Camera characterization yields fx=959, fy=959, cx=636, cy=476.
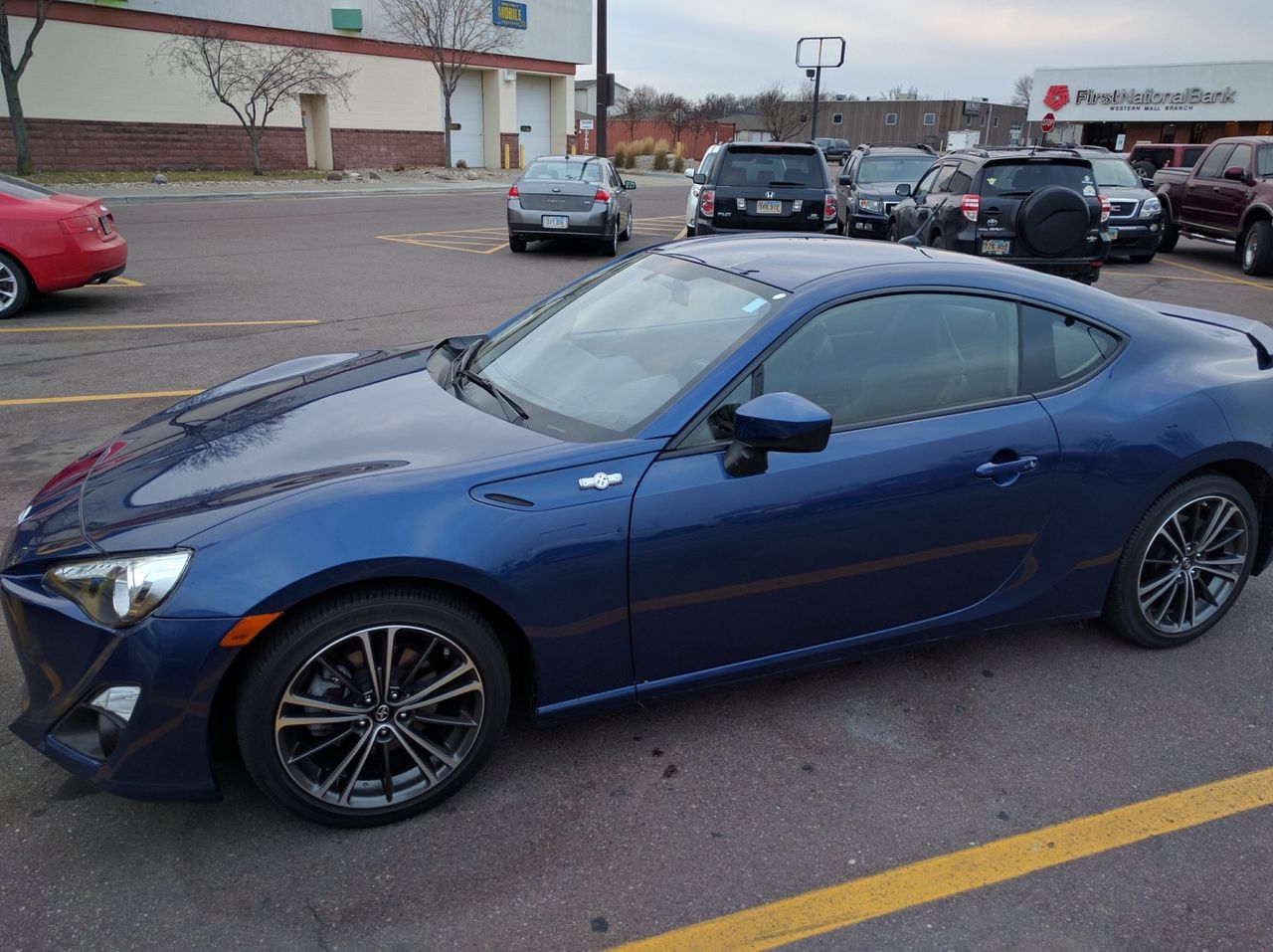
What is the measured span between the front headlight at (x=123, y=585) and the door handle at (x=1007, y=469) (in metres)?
2.39

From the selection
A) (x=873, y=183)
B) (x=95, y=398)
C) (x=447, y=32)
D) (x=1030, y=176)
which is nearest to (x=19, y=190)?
(x=95, y=398)

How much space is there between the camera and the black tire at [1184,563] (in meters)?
3.58

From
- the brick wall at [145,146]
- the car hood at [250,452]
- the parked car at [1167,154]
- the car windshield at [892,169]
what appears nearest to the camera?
the car hood at [250,452]

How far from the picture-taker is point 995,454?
3.15 meters

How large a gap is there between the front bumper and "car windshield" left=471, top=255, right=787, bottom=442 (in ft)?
3.86

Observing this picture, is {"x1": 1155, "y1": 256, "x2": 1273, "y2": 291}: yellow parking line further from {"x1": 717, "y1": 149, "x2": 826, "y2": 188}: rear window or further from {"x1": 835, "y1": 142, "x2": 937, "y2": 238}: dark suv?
{"x1": 717, "y1": 149, "x2": 826, "y2": 188}: rear window

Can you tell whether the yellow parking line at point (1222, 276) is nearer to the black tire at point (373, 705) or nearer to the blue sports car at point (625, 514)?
the blue sports car at point (625, 514)

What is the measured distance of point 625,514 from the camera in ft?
8.93

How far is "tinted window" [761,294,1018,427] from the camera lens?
3072mm

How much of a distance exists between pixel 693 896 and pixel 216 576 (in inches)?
57.6

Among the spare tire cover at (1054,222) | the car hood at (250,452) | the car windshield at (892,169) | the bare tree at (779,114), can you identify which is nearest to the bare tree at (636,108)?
the bare tree at (779,114)

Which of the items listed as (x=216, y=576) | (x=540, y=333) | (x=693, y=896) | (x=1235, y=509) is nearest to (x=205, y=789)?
(x=216, y=576)

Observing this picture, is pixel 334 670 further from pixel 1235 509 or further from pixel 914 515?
pixel 1235 509

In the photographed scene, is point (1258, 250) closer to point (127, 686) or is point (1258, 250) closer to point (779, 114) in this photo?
point (127, 686)
